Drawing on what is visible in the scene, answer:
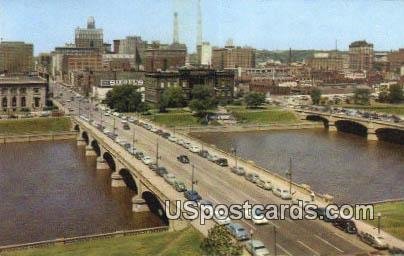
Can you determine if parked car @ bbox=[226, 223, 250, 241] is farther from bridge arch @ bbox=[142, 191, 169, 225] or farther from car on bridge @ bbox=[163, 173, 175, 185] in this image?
bridge arch @ bbox=[142, 191, 169, 225]

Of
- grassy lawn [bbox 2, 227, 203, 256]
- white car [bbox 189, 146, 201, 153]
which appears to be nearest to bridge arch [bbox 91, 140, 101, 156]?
white car [bbox 189, 146, 201, 153]

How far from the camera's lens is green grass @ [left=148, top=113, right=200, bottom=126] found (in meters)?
131

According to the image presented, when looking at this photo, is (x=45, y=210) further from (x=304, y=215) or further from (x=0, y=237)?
(x=304, y=215)

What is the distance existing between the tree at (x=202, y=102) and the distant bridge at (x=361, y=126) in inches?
870

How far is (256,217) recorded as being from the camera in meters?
46.3

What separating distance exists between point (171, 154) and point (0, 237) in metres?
31.9

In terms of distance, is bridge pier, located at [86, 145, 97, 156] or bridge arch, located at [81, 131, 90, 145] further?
bridge arch, located at [81, 131, 90, 145]

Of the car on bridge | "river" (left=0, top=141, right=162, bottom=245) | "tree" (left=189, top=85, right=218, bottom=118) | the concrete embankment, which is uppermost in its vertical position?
"tree" (left=189, top=85, right=218, bottom=118)

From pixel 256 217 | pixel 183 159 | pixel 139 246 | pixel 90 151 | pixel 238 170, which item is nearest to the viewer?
pixel 139 246

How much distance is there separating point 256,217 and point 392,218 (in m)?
11.6

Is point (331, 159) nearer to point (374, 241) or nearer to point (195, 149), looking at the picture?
point (195, 149)

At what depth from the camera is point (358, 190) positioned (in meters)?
69.9

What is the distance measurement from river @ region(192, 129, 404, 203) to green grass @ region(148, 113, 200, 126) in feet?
34.6

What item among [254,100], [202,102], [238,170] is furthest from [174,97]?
[238,170]
